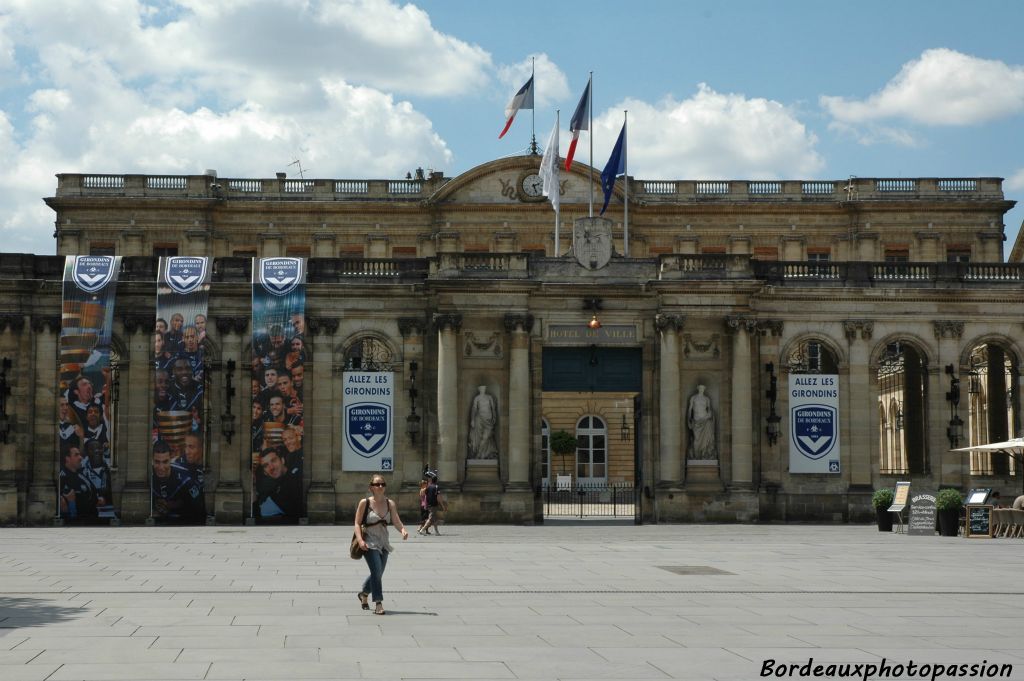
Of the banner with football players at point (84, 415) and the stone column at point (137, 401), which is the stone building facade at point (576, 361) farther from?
the banner with football players at point (84, 415)

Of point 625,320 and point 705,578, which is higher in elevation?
point 625,320

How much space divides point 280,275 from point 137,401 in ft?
21.4

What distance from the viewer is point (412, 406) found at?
4669cm

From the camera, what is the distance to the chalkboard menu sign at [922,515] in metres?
39.8

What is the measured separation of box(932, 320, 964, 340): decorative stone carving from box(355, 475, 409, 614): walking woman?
1268 inches

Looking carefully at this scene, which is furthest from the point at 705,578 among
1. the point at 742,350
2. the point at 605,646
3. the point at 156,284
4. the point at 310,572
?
the point at 156,284

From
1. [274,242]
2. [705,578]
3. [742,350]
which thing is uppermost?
[274,242]

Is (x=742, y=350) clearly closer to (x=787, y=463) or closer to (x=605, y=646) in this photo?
(x=787, y=463)

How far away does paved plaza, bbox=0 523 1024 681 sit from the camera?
1490 centimetres

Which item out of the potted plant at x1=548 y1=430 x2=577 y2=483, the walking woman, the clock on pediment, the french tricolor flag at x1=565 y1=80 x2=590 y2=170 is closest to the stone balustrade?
the clock on pediment

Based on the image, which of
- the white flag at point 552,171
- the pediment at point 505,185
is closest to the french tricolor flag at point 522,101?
the white flag at point 552,171

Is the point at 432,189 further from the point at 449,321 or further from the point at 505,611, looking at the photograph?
the point at 505,611

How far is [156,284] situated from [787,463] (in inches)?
880

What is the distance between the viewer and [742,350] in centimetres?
4622
